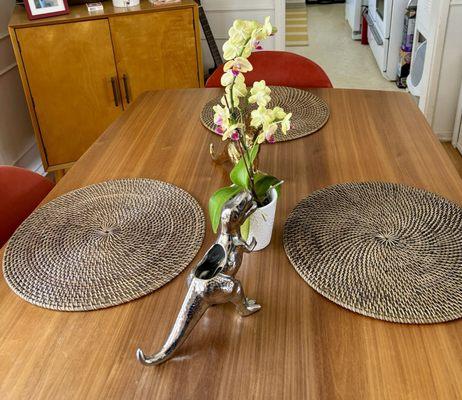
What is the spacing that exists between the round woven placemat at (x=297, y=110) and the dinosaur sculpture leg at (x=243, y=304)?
636mm

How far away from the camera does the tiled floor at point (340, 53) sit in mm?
3951

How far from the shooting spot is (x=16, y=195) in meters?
1.29

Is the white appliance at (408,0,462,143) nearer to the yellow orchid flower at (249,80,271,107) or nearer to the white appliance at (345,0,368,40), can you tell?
the white appliance at (345,0,368,40)

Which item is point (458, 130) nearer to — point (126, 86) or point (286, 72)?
point (286, 72)

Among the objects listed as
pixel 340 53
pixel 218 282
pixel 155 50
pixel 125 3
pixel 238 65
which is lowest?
pixel 340 53

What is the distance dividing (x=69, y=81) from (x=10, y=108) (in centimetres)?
43

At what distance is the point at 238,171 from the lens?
0.91 metres

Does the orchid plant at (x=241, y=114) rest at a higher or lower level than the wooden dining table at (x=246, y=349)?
higher

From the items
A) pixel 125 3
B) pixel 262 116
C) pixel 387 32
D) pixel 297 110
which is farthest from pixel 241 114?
pixel 387 32

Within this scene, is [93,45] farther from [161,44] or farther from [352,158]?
[352,158]

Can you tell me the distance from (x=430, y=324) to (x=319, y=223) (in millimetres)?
299

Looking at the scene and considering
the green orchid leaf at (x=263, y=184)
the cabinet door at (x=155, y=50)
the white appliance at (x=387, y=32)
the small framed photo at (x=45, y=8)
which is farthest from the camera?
the white appliance at (x=387, y=32)

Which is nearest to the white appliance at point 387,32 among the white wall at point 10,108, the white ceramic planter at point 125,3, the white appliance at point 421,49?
the white appliance at point 421,49

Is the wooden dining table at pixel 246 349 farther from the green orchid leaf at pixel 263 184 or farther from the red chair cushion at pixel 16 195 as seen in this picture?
the red chair cushion at pixel 16 195
